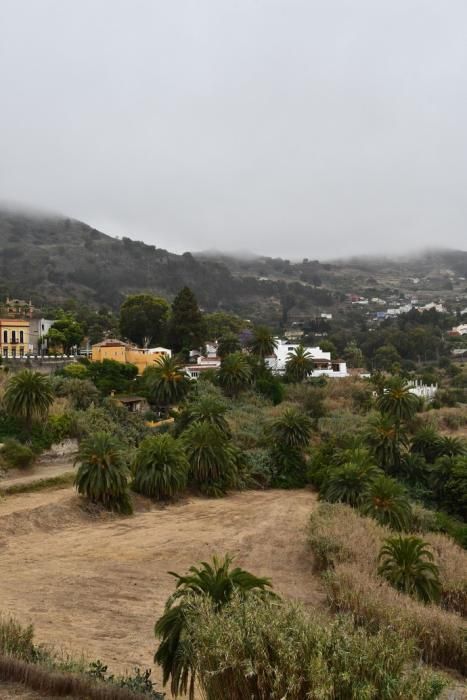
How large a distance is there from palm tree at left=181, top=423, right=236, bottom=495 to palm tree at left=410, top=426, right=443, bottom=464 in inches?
533

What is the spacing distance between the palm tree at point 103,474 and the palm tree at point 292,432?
15225 millimetres

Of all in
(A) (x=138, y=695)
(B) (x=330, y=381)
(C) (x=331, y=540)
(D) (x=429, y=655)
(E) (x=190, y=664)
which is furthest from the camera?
(B) (x=330, y=381)

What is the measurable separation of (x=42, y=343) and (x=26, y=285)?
92.4m

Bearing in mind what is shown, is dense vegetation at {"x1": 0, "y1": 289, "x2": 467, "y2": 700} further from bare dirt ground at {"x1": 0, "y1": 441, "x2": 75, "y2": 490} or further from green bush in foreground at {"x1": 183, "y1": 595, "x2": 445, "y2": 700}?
bare dirt ground at {"x1": 0, "y1": 441, "x2": 75, "y2": 490}

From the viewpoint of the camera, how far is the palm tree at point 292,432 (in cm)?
4003

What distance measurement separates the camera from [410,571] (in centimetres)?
1669

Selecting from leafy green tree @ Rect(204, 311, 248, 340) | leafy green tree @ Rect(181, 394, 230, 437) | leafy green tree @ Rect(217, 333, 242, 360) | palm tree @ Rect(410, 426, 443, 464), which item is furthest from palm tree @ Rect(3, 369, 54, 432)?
leafy green tree @ Rect(204, 311, 248, 340)

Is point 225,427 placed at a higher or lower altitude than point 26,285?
lower

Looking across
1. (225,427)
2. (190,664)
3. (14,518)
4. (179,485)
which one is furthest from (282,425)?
(190,664)

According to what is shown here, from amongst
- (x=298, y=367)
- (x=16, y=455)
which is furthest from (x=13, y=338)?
(x=16, y=455)

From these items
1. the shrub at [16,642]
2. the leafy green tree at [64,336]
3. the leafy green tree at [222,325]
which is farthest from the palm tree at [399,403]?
the leafy green tree at [222,325]

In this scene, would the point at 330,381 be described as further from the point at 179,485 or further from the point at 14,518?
the point at 14,518

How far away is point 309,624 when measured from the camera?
7762 mm

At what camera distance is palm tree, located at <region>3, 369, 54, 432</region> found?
34.5 metres
